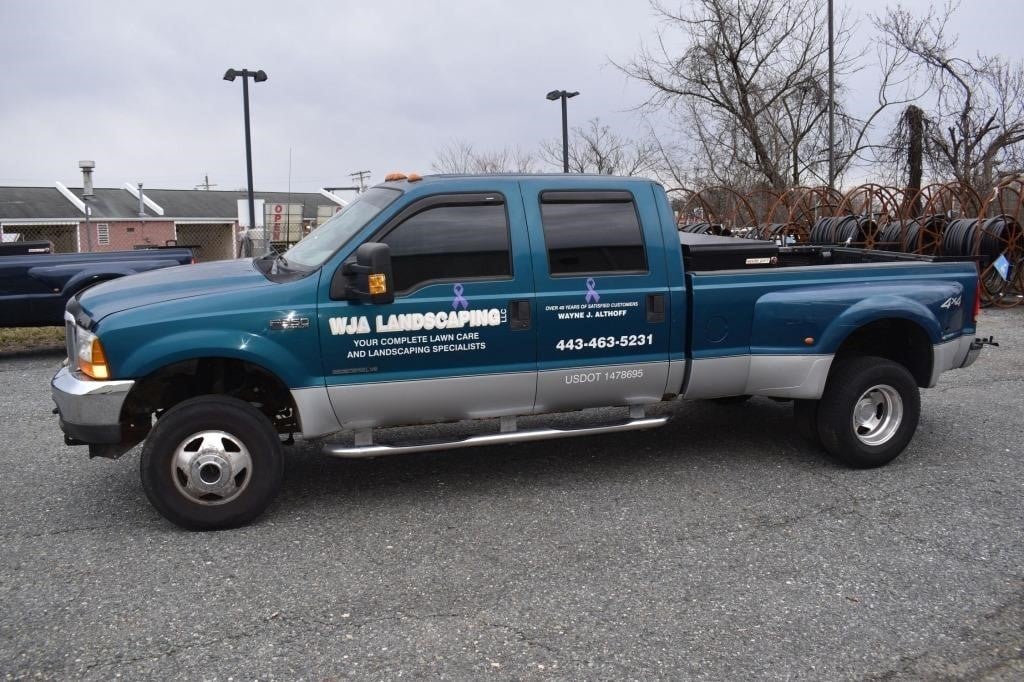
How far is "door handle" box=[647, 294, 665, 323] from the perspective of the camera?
17.7ft

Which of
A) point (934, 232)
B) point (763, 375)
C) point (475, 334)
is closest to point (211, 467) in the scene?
point (475, 334)

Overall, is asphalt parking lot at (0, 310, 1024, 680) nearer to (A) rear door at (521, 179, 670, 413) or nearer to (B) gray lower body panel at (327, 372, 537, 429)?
(B) gray lower body panel at (327, 372, 537, 429)

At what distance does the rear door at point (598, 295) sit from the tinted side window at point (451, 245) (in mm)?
215

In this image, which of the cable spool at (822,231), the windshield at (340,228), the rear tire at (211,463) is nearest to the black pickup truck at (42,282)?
the windshield at (340,228)

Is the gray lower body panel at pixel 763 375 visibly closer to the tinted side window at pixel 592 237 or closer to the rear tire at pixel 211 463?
the tinted side window at pixel 592 237

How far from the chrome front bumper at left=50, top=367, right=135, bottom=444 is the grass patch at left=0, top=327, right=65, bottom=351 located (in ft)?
27.0

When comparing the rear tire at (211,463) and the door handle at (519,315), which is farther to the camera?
the door handle at (519,315)

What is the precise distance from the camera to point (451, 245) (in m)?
5.14

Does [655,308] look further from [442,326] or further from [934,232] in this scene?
[934,232]

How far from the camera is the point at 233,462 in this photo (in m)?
4.77

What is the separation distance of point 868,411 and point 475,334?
2792mm

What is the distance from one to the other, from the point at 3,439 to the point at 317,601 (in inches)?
167

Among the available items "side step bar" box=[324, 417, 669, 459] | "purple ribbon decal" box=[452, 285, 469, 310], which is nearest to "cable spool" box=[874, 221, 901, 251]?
"side step bar" box=[324, 417, 669, 459]

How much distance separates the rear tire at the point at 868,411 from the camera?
5762mm
